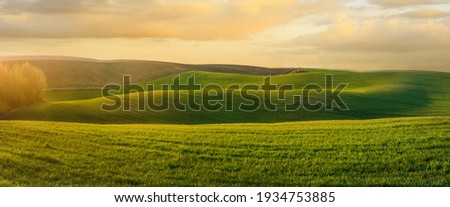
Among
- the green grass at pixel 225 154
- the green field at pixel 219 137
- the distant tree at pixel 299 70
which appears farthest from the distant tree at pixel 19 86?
the distant tree at pixel 299 70

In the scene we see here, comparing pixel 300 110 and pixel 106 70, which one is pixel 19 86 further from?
pixel 300 110

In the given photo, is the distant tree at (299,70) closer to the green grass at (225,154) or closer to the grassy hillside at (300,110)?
the grassy hillside at (300,110)

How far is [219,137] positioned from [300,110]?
2.62 metres

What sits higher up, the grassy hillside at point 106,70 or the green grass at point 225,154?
the grassy hillside at point 106,70

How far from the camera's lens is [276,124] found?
1562 cm

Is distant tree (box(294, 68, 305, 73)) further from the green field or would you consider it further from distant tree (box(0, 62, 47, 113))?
distant tree (box(0, 62, 47, 113))

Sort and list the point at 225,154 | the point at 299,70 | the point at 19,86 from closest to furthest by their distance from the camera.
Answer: the point at 225,154
the point at 19,86
the point at 299,70

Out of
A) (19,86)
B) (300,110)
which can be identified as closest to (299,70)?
(300,110)

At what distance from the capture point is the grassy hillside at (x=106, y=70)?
51.1 ft

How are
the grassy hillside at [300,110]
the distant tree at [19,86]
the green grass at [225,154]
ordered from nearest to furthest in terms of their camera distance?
the green grass at [225,154] → the distant tree at [19,86] → the grassy hillside at [300,110]

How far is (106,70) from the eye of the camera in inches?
637

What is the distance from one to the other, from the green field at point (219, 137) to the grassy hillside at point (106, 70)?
3 cm

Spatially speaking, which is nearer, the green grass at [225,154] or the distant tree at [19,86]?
the green grass at [225,154]

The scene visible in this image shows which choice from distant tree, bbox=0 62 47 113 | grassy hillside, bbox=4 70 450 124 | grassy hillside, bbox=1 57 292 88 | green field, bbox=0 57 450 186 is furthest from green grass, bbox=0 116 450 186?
grassy hillside, bbox=1 57 292 88
